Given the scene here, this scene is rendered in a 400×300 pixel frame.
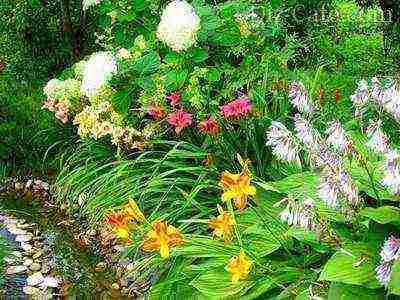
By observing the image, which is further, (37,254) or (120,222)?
(37,254)

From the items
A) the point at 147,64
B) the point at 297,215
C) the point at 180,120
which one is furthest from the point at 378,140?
the point at 147,64

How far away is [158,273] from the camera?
4.39 m

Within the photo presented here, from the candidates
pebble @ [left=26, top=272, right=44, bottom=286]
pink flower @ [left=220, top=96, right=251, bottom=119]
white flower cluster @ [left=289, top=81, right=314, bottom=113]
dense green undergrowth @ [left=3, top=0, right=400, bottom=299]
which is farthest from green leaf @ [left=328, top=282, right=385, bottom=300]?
pebble @ [left=26, top=272, right=44, bottom=286]

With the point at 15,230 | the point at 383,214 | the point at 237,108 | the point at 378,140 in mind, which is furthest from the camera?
the point at 15,230

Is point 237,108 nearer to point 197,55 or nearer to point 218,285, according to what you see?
point 197,55

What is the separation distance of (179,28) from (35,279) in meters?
1.87

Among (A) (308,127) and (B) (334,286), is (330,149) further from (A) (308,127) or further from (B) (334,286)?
(B) (334,286)

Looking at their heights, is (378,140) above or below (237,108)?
above

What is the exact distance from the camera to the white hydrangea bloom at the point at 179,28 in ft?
15.9

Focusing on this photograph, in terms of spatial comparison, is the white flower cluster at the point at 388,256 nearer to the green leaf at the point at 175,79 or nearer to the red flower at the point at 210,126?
the red flower at the point at 210,126

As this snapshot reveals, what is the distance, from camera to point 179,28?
4.80m

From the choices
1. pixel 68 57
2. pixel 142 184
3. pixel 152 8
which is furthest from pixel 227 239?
pixel 68 57

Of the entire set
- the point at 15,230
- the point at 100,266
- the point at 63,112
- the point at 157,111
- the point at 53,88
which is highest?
the point at 157,111

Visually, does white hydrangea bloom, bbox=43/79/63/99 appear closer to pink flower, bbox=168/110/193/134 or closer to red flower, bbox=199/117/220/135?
pink flower, bbox=168/110/193/134
